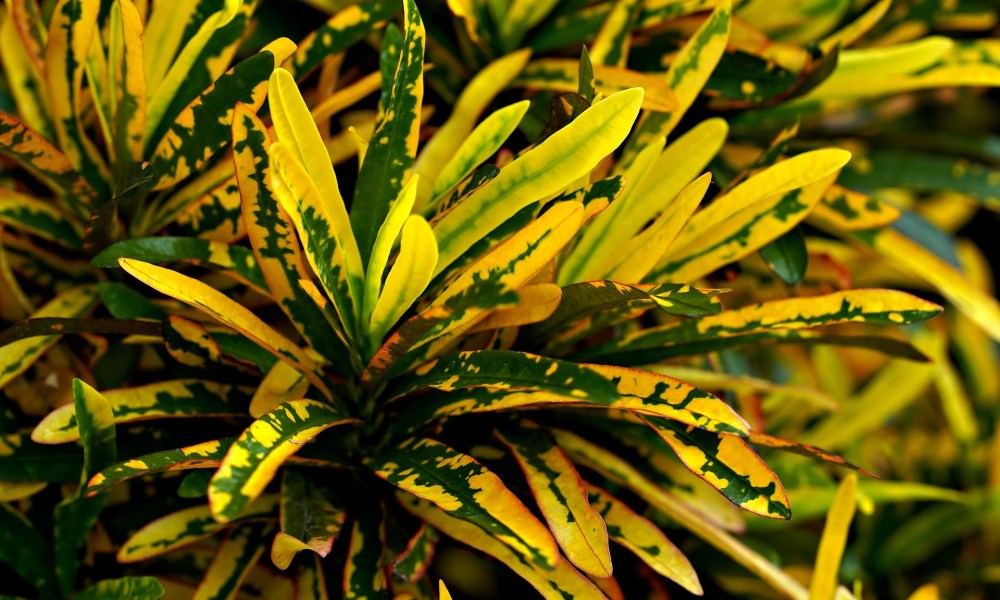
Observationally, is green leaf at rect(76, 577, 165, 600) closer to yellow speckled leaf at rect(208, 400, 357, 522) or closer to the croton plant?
the croton plant

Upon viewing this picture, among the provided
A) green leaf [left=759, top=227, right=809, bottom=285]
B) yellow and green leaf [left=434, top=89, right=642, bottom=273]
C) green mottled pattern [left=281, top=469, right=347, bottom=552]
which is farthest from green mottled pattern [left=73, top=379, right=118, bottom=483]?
green leaf [left=759, top=227, right=809, bottom=285]

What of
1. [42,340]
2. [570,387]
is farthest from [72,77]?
[570,387]

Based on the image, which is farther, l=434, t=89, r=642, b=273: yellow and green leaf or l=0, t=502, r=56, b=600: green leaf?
l=0, t=502, r=56, b=600: green leaf

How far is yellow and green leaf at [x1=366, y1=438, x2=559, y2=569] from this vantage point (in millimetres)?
469

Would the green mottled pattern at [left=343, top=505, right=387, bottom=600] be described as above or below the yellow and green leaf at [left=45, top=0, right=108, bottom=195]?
below

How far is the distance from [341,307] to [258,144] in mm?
104

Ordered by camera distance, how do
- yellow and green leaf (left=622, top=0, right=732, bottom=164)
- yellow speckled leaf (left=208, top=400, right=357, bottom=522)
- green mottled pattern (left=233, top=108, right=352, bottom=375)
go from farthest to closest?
yellow and green leaf (left=622, top=0, right=732, bottom=164)
green mottled pattern (left=233, top=108, right=352, bottom=375)
yellow speckled leaf (left=208, top=400, right=357, bottom=522)

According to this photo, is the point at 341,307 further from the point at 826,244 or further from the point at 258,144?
the point at 826,244

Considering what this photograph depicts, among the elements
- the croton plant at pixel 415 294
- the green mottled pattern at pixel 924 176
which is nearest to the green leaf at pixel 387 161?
the croton plant at pixel 415 294

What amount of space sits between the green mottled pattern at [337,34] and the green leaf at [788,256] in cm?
33

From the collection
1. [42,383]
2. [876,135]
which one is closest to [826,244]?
[876,135]

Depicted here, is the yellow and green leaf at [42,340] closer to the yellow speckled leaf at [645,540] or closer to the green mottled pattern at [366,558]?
the green mottled pattern at [366,558]

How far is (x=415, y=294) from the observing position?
0.49m

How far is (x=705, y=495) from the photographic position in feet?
2.18
